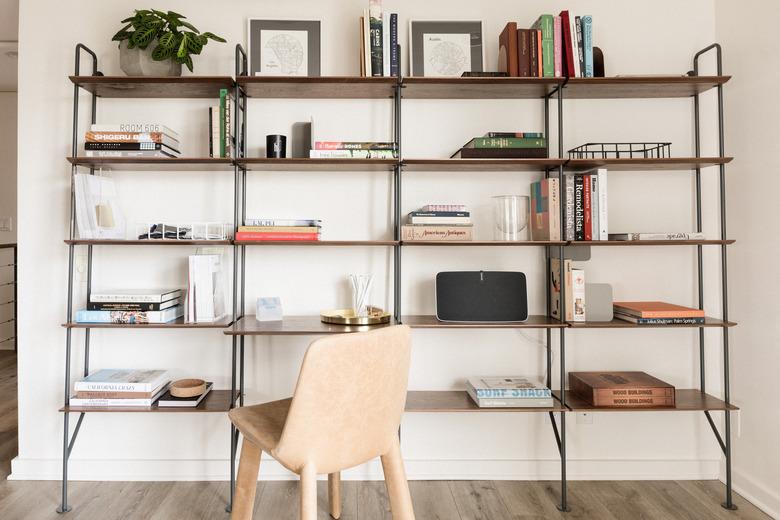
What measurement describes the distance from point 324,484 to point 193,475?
623 mm

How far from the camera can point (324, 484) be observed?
2.34 metres

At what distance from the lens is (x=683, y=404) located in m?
2.17

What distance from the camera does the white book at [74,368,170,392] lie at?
83.0 inches

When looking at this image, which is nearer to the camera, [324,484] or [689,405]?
[689,405]

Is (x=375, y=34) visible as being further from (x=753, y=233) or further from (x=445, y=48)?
(x=753, y=233)

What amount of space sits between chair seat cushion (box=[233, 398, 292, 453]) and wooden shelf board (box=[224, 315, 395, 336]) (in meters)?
0.30

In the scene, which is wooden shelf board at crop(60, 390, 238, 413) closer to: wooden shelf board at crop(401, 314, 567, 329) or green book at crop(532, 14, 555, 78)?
wooden shelf board at crop(401, 314, 567, 329)

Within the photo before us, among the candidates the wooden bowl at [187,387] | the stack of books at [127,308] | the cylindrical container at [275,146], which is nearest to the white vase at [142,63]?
the cylindrical container at [275,146]

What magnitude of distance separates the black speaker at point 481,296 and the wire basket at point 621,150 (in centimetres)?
65

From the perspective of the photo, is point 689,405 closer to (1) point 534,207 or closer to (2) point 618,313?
(2) point 618,313

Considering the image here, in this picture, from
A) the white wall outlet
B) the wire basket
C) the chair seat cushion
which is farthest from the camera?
the white wall outlet

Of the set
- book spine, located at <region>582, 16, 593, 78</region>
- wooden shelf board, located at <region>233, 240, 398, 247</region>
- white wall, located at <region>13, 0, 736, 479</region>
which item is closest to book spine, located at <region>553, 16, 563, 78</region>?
book spine, located at <region>582, 16, 593, 78</region>

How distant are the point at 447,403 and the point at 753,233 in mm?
1543

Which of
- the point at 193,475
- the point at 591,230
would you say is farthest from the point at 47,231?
the point at 591,230
